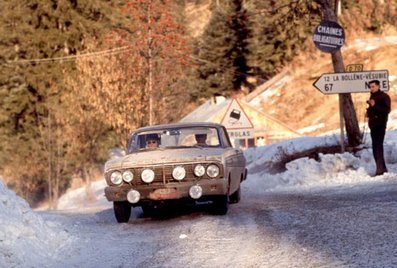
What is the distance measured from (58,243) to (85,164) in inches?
1343

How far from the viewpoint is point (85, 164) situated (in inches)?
1676

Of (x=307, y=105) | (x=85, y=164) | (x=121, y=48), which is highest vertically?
(x=121, y=48)

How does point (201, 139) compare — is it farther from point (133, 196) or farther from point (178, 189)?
point (133, 196)

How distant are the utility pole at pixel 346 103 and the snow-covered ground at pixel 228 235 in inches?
171

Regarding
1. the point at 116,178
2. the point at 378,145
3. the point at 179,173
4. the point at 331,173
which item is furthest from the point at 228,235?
the point at 331,173

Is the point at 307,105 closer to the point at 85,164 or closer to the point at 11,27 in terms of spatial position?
the point at 85,164

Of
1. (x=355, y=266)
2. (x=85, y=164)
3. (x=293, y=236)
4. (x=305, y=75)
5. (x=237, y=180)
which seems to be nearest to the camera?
(x=355, y=266)

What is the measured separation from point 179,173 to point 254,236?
207 centimetres

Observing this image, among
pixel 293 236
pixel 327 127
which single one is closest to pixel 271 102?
pixel 327 127

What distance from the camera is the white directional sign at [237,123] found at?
21.3m

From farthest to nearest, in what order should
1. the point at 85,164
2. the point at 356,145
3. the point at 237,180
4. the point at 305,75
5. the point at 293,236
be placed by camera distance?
the point at 305,75, the point at 85,164, the point at 356,145, the point at 237,180, the point at 293,236

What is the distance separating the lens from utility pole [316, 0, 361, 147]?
1775 centimetres

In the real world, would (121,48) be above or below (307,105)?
above

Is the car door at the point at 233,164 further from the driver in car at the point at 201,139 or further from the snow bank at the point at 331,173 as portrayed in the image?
the snow bank at the point at 331,173
